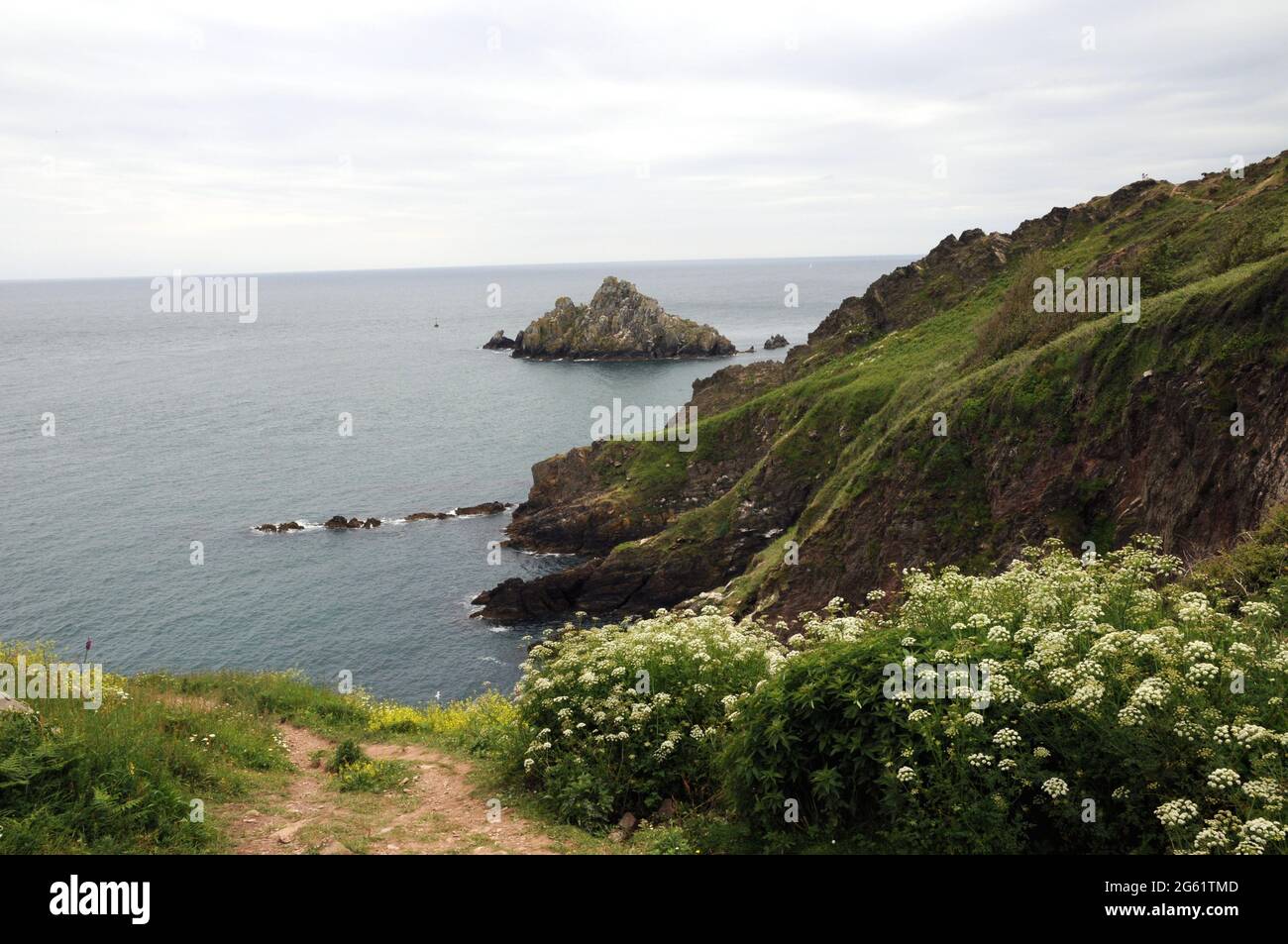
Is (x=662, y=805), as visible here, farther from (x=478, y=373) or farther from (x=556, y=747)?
(x=478, y=373)

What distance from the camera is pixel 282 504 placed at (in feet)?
235

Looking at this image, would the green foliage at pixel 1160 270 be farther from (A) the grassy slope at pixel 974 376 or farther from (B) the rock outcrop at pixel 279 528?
(B) the rock outcrop at pixel 279 528

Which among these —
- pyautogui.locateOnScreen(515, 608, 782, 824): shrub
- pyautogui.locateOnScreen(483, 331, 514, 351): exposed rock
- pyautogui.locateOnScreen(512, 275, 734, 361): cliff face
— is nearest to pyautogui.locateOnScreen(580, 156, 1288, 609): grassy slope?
pyautogui.locateOnScreen(515, 608, 782, 824): shrub

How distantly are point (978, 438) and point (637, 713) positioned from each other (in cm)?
2847

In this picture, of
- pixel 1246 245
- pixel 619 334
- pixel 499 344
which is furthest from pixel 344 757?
pixel 499 344

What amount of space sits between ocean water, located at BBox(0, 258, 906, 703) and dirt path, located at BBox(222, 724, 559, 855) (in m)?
24.1

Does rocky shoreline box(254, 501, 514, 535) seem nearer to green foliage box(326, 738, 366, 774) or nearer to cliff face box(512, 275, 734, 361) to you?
green foliage box(326, 738, 366, 774)

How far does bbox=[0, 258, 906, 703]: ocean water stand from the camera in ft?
155

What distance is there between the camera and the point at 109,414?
106188mm

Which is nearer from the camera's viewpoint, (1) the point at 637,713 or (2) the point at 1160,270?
(1) the point at 637,713

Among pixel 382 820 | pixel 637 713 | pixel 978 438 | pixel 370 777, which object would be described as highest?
pixel 978 438

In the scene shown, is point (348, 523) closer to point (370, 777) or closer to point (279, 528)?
point (279, 528)
